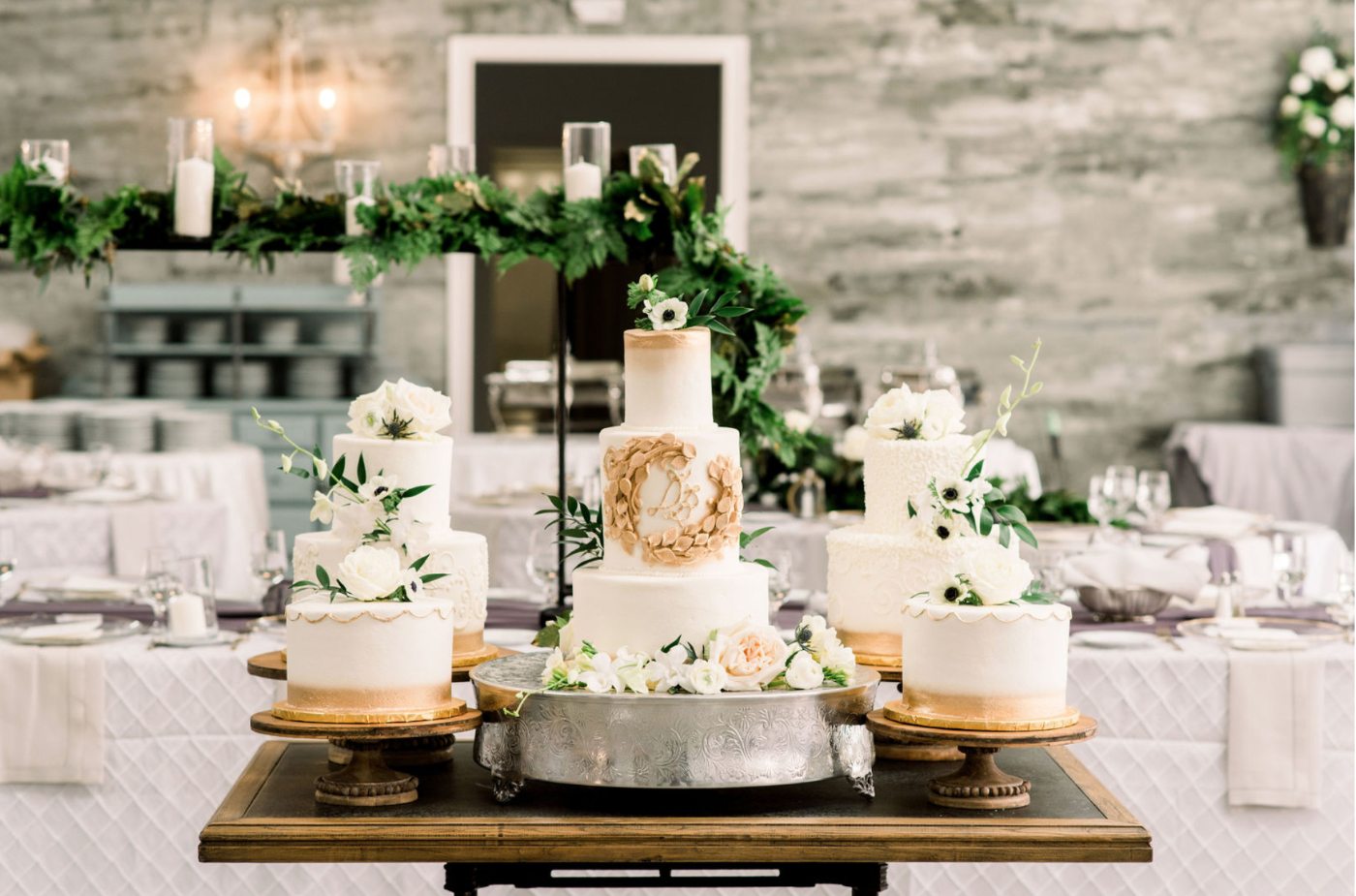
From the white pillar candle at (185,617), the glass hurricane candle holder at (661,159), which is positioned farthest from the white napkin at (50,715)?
the glass hurricane candle holder at (661,159)

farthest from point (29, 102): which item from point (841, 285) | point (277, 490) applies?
point (841, 285)

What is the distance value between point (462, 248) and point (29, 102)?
21.9 feet

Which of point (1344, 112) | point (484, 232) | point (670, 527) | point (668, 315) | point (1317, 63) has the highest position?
point (1317, 63)

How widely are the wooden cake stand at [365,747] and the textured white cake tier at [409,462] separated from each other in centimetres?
40

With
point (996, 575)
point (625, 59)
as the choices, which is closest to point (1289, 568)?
point (996, 575)

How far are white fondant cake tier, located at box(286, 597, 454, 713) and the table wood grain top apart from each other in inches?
5.5

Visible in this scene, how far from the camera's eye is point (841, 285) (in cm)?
873

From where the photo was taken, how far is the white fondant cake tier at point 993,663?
1.86 m

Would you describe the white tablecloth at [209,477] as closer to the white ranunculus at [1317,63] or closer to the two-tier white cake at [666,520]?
the two-tier white cake at [666,520]

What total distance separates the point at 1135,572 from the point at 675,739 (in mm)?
1835

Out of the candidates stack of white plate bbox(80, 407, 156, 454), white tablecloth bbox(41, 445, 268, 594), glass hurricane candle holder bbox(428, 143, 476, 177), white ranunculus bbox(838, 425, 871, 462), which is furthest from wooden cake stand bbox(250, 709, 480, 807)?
stack of white plate bbox(80, 407, 156, 454)

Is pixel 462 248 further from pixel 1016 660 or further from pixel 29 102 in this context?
pixel 29 102

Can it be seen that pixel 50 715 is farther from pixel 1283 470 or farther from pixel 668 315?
pixel 1283 470

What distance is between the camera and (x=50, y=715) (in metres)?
2.91
